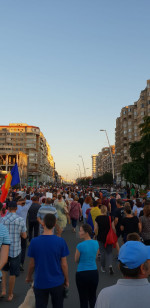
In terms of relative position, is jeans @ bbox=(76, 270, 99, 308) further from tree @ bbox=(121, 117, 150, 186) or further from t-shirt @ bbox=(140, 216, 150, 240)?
tree @ bbox=(121, 117, 150, 186)

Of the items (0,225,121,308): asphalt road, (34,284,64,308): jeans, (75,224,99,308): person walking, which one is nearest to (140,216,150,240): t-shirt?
(0,225,121,308): asphalt road

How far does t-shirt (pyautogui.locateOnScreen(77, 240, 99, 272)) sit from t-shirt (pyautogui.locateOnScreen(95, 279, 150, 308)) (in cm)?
247

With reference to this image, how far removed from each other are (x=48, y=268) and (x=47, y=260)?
0.09 metres

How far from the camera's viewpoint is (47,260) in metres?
3.62

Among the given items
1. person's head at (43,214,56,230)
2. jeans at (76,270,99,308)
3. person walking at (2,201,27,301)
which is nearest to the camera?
person's head at (43,214,56,230)

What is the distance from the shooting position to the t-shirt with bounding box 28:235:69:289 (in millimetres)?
3559

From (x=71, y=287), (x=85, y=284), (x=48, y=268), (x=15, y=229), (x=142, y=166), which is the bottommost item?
(x=71, y=287)

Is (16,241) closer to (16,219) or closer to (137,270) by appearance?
(16,219)

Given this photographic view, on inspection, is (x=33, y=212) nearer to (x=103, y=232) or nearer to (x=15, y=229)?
(x=103, y=232)

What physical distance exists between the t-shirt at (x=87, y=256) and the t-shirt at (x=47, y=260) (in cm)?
80

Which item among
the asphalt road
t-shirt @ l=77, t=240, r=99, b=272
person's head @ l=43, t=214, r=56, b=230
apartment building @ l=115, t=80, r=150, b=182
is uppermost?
apartment building @ l=115, t=80, r=150, b=182

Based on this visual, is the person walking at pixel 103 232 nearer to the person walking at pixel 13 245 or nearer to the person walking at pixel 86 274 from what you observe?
the person walking at pixel 13 245

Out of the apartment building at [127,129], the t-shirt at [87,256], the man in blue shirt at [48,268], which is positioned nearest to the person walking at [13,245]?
the t-shirt at [87,256]

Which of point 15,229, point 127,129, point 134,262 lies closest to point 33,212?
point 15,229
